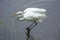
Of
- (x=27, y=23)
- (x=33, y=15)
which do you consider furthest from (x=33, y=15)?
(x=27, y=23)

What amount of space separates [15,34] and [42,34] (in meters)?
0.23

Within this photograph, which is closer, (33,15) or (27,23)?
(33,15)

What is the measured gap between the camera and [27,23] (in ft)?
4.62

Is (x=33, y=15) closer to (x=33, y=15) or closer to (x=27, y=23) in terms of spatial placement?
(x=33, y=15)

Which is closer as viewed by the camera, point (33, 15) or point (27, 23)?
point (33, 15)

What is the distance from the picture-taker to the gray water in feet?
4.57

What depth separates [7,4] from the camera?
4.84 ft

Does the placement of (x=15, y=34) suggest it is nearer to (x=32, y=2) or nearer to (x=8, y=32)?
(x=8, y=32)

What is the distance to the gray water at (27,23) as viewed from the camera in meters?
1.39

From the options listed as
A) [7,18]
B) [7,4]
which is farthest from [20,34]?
[7,4]

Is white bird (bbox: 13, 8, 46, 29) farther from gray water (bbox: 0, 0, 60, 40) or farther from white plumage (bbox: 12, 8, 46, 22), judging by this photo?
gray water (bbox: 0, 0, 60, 40)

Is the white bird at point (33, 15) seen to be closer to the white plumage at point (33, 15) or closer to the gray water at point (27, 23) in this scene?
the white plumage at point (33, 15)

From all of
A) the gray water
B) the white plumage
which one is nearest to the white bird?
the white plumage

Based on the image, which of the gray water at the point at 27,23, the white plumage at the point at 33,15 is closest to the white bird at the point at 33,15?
the white plumage at the point at 33,15
